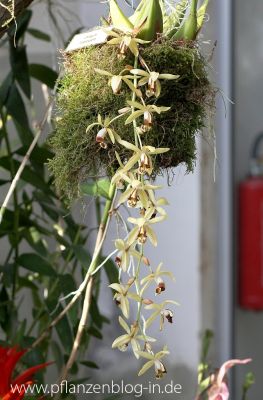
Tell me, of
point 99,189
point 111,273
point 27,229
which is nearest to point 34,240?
point 27,229

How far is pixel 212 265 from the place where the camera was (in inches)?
77.0

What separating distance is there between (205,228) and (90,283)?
3.51 feet

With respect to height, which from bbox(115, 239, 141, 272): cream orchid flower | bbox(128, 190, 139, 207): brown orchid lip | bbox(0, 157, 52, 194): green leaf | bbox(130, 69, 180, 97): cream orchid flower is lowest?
bbox(115, 239, 141, 272): cream orchid flower

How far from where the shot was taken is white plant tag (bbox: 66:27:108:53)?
719 mm

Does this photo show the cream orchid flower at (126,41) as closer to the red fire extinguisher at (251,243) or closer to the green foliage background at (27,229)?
the green foliage background at (27,229)

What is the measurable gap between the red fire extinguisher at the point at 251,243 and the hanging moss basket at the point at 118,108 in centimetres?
127

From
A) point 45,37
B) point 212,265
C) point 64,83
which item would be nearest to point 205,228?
point 212,265

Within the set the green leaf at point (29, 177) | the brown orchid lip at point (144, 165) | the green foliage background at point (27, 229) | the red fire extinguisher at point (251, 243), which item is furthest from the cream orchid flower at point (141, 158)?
the red fire extinguisher at point (251, 243)

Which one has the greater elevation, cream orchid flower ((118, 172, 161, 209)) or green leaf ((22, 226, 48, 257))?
cream orchid flower ((118, 172, 161, 209))

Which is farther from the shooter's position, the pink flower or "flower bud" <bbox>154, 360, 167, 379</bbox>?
the pink flower

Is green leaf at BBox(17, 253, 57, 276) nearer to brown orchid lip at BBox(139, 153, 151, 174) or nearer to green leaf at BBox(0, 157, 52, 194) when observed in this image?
green leaf at BBox(0, 157, 52, 194)

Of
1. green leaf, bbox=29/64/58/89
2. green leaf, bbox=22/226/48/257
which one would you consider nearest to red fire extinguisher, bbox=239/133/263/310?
green leaf, bbox=22/226/48/257

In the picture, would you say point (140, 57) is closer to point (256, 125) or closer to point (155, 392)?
point (155, 392)

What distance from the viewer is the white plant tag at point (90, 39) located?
0.72m
